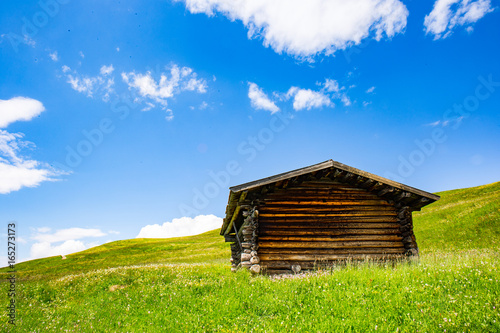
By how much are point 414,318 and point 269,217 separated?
7875 mm

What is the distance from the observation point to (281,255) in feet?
42.1

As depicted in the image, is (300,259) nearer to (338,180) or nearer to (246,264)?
(246,264)

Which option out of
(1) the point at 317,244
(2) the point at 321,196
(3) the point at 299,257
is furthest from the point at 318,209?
(3) the point at 299,257

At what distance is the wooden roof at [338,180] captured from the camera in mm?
12594

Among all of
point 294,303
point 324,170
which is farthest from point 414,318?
point 324,170

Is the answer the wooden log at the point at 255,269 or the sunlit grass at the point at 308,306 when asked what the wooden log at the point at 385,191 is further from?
the wooden log at the point at 255,269

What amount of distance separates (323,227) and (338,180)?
8.10ft

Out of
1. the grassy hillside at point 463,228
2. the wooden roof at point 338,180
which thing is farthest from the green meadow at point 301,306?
the grassy hillside at point 463,228

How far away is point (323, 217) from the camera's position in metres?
13.4

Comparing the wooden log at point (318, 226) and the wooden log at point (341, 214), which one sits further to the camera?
the wooden log at point (341, 214)

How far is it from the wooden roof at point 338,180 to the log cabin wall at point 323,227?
348 millimetres

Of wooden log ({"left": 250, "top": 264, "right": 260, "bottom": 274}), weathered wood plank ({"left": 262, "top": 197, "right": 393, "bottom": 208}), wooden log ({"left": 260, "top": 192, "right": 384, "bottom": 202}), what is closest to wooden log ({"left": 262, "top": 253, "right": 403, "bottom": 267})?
wooden log ({"left": 250, "top": 264, "right": 260, "bottom": 274})

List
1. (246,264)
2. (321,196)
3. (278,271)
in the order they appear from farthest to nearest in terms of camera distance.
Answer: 1. (321,196)
2. (278,271)
3. (246,264)

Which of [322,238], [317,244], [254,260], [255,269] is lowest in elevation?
[255,269]
